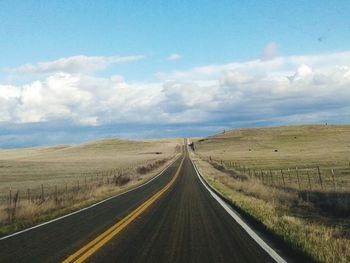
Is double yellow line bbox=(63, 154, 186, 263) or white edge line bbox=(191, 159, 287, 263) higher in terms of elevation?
double yellow line bbox=(63, 154, 186, 263)

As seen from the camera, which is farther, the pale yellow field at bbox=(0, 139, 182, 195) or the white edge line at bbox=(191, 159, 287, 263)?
the pale yellow field at bbox=(0, 139, 182, 195)

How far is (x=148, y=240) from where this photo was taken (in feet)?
35.3

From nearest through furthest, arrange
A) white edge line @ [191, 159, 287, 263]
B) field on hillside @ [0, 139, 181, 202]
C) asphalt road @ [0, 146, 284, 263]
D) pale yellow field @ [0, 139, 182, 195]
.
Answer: white edge line @ [191, 159, 287, 263]
asphalt road @ [0, 146, 284, 263]
field on hillside @ [0, 139, 181, 202]
pale yellow field @ [0, 139, 182, 195]

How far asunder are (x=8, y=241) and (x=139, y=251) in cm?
379

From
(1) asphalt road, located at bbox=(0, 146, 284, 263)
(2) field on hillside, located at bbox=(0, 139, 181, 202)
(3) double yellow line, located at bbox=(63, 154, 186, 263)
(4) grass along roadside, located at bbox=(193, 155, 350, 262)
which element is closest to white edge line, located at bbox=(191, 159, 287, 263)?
(1) asphalt road, located at bbox=(0, 146, 284, 263)

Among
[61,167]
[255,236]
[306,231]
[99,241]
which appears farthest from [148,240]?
[61,167]

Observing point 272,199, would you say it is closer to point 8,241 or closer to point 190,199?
point 190,199

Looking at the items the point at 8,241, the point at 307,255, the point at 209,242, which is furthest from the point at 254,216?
the point at 8,241

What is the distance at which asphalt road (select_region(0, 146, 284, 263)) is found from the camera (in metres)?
8.94

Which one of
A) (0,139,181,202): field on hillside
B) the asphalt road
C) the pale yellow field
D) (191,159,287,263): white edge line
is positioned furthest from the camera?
the pale yellow field

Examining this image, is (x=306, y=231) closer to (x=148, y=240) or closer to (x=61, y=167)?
(x=148, y=240)

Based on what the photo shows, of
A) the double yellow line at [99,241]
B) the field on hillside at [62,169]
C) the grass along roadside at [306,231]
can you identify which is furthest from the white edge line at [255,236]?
the field on hillside at [62,169]

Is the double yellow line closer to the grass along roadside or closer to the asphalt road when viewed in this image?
the asphalt road

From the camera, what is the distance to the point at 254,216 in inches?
562
